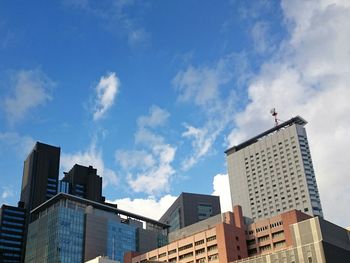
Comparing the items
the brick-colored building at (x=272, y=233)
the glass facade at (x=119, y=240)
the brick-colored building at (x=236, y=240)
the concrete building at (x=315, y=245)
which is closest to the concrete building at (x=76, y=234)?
the glass facade at (x=119, y=240)

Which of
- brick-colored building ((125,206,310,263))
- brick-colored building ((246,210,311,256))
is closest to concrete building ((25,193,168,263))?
brick-colored building ((125,206,310,263))

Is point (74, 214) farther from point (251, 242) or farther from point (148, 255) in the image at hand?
point (251, 242)

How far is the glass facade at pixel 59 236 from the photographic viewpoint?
173 m

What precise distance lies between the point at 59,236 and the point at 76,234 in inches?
273

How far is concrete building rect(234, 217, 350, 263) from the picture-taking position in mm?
89500

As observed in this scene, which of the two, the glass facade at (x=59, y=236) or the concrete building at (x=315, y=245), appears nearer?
the concrete building at (x=315, y=245)

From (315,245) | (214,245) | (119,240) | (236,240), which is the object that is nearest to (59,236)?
(119,240)

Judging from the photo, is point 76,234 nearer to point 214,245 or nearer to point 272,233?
point 214,245

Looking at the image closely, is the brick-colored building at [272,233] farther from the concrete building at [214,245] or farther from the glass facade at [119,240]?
the glass facade at [119,240]

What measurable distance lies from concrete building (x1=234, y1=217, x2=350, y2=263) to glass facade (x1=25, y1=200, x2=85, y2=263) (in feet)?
317

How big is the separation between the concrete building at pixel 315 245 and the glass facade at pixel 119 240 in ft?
324

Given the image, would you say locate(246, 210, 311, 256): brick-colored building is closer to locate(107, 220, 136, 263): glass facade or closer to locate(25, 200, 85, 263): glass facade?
locate(107, 220, 136, 263): glass facade

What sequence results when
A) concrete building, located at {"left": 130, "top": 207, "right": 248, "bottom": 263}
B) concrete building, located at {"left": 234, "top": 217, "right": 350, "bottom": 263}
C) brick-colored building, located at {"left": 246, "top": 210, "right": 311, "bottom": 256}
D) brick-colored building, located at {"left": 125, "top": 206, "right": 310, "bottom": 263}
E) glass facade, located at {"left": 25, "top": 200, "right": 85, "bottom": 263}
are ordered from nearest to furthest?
1. concrete building, located at {"left": 234, "top": 217, "right": 350, "bottom": 263}
2. brick-colored building, located at {"left": 246, "top": 210, "right": 311, "bottom": 256}
3. brick-colored building, located at {"left": 125, "top": 206, "right": 310, "bottom": 263}
4. concrete building, located at {"left": 130, "top": 207, "right": 248, "bottom": 263}
5. glass facade, located at {"left": 25, "top": 200, "right": 85, "bottom": 263}

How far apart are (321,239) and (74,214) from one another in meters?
115
